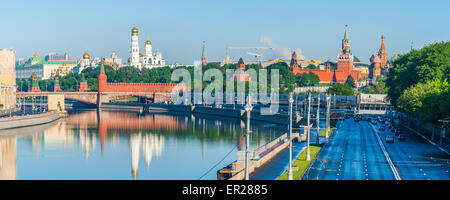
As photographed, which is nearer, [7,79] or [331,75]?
[7,79]

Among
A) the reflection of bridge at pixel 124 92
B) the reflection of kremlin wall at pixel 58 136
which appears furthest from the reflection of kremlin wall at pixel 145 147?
the reflection of bridge at pixel 124 92

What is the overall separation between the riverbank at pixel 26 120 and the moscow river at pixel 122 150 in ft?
3.97

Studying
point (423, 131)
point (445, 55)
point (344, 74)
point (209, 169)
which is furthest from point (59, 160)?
point (344, 74)

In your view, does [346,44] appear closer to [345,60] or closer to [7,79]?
[345,60]

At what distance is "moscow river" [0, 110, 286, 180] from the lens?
38.0 meters

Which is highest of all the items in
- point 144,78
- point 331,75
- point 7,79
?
point 331,75

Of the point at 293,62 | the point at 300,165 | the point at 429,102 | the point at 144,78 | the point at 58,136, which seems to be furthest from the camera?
the point at 293,62

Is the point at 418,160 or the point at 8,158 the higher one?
the point at 418,160

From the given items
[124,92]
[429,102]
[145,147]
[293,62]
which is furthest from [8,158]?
[293,62]

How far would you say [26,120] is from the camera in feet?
249

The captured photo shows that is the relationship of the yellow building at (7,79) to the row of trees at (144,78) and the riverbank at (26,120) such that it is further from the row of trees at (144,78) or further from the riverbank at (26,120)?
the row of trees at (144,78)

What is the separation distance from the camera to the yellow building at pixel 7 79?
90.2 m

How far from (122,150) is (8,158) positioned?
32.7ft

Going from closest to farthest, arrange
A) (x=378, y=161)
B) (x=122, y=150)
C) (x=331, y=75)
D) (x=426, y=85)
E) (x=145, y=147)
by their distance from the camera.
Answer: (x=378, y=161)
(x=122, y=150)
(x=145, y=147)
(x=426, y=85)
(x=331, y=75)
